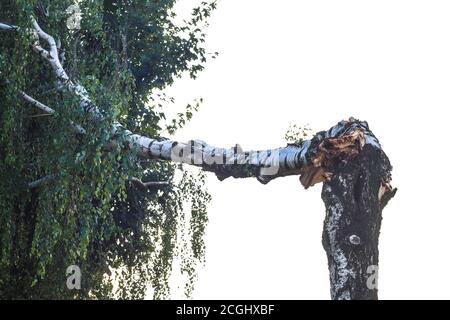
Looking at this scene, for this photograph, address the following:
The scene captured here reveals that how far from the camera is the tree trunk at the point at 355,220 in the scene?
29.4ft

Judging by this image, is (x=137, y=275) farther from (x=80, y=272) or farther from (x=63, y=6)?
(x=63, y=6)

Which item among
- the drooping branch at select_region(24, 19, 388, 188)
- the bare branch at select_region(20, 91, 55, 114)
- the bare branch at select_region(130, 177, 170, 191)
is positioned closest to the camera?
the drooping branch at select_region(24, 19, 388, 188)

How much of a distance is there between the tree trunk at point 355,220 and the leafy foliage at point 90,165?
10.4ft

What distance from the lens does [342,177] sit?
30.8ft

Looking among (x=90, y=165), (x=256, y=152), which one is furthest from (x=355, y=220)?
(x=90, y=165)

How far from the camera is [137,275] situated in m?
15.2

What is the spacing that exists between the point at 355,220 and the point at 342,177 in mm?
600

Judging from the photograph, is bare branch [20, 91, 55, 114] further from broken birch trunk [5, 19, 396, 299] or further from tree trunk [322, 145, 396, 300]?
tree trunk [322, 145, 396, 300]

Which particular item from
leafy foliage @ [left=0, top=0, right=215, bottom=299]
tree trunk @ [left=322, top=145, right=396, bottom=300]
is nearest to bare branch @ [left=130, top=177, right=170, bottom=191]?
leafy foliage @ [left=0, top=0, right=215, bottom=299]

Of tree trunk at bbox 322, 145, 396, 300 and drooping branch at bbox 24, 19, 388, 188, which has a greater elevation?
drooping branch at bbox 24, 19, 388, 188

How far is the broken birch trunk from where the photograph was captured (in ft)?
29.6

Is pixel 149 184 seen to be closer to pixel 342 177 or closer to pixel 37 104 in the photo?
pixel 37 104
